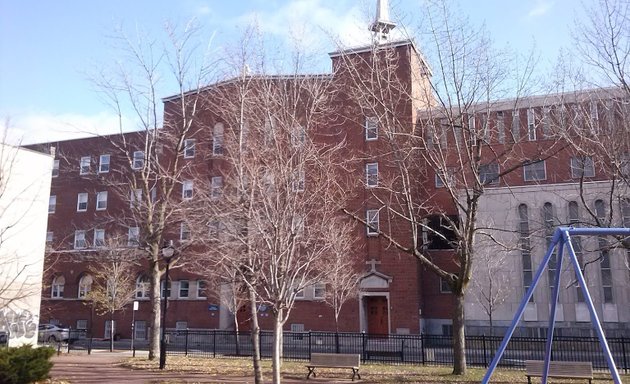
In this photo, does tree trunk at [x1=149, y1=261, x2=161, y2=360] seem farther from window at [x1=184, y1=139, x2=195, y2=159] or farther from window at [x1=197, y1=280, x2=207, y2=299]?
window at [x1=197, y1=280, x2=207, y2=299]

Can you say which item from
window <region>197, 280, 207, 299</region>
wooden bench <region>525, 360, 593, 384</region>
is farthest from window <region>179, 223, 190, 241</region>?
wooden bench <region>525, 360, 593, 384</region>

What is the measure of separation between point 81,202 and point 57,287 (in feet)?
25.8

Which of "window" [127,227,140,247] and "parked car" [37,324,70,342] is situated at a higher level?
"window" [127,227,140,247]

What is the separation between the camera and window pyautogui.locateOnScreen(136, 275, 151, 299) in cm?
4499

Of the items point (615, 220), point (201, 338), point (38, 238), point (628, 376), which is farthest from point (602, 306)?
point (38, 238)

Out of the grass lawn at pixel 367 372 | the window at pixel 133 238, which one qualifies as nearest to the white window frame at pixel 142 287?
the window at pixel 133 238

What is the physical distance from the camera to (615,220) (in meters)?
29.1

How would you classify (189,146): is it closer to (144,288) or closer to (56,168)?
(144,288)

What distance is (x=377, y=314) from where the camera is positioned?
127 ft

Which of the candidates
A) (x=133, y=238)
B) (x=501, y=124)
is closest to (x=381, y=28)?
(x=501, y=124)

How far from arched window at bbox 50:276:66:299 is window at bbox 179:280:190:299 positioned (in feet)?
41.0

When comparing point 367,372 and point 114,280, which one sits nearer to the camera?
point 367,372

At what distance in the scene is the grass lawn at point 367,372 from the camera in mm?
17111

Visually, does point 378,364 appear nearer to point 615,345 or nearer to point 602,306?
point 615,345
